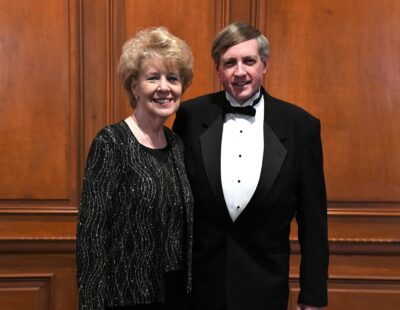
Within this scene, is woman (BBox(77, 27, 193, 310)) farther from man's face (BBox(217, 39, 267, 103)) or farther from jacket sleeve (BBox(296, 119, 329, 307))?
jacket sleeve (BBox(296, 119, 329, 307))

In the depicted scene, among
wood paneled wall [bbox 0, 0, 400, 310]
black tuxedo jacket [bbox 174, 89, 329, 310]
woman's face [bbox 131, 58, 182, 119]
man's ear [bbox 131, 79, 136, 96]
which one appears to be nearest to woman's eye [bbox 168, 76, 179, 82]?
woman's face [bbox 131, 58, 182, 119]

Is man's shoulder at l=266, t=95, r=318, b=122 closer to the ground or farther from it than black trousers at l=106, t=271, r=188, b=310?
farther from it

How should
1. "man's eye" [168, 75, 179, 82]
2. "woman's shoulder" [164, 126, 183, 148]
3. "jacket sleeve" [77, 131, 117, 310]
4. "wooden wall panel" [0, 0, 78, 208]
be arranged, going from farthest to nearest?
1. "wooden wall panel" [0, 0, 78, 208]
2. "woman's shoulder" [164, 126, 183, 148]
3. "man's eye" [168, 75, 179, 82]
4. "jacket sleeve" [77, 131, 117, 310]

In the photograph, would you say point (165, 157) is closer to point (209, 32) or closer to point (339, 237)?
point (209, 32)

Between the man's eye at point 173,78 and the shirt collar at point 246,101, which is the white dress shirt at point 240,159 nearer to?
the shirt collar at point 246,101

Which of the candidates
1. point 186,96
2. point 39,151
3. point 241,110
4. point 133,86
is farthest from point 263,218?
point 39,151

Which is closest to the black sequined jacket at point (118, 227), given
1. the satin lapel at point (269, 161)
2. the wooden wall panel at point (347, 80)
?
the satin lapel at point (269, 161)

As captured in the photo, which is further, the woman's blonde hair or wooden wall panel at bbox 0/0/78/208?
wooden wall panel at bbox 0/0/78/208

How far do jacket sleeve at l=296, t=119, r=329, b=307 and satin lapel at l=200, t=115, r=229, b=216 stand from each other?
0.96 ft

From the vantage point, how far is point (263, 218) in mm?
1680

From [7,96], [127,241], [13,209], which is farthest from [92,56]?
[127,241]

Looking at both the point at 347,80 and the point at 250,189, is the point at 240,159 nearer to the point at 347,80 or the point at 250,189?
the point at 250,189

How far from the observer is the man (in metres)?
1.67

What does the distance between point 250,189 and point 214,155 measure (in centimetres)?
17
